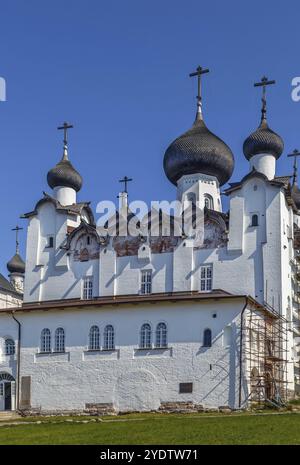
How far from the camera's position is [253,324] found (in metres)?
29.5

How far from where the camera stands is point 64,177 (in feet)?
132

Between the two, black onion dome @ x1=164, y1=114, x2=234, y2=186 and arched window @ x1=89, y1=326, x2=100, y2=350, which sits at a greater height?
black onion dome @ x1=164, y1=114, x2=234, y2=186

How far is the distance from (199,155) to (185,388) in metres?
13.1

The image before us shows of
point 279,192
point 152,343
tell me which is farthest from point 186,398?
point 279,192

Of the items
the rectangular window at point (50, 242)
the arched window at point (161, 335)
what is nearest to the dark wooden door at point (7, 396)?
the arched window at point (161, 335)

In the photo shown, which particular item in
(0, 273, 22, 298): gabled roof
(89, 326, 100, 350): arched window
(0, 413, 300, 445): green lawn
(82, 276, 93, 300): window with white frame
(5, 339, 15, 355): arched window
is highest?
(0, 273, 22, 298): gabled roof

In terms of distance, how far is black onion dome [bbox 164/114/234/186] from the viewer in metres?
37.6

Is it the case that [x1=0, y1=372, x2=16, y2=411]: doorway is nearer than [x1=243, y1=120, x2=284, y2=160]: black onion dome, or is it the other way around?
[x1=0, y1=372, x2=16, y2=411]: doorway

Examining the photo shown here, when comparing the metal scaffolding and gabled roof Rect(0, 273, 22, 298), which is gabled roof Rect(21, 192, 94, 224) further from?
gabled roof Rect(0, 273, 22, 298)

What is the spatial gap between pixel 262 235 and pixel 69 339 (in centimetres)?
970

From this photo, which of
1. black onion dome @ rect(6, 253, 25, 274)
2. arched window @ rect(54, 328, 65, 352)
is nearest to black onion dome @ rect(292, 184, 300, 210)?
arched window @ rect(54, 328, 65, 352)

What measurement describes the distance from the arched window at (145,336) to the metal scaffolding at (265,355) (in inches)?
151

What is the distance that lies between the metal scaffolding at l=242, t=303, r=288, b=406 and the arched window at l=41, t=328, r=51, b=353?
332 inches
